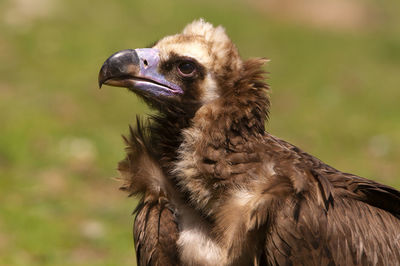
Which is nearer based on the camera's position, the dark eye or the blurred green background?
the dark eye

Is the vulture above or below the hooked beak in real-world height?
below

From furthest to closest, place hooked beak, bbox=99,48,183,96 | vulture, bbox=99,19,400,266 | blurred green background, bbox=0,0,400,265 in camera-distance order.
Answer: blurred green background, bbox=0,0,400,265 → hooked beak, bbox=99,48,183,96 → vulture, bbox=99,19,400,266

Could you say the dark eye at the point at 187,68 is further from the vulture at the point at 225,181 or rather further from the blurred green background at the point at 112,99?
the blurred green background at the point at 112,99

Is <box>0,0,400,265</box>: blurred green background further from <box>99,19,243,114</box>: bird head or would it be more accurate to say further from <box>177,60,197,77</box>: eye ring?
<box>177,60,197,77</box>: eye ring

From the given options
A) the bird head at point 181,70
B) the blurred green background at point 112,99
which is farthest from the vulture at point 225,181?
the blurred green background at point 112,99

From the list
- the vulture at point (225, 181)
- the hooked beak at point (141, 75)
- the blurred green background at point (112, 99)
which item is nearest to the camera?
the vulture at point (225, 181)

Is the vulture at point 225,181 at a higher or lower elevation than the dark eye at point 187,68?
lower

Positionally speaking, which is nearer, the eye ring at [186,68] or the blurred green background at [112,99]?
the eye ring at [186,68]

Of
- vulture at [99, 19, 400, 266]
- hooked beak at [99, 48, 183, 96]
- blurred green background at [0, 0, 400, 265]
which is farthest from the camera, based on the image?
blurred green background at [0, 0, 400, 265]

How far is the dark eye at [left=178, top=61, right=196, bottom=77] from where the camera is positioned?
455 cm

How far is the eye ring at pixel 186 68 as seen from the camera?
14.9 feet

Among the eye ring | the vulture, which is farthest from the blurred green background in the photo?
the eye ring

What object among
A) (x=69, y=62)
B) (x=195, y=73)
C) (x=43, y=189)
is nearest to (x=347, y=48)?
(x=69, y=62)

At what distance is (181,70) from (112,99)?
9.19 metres
